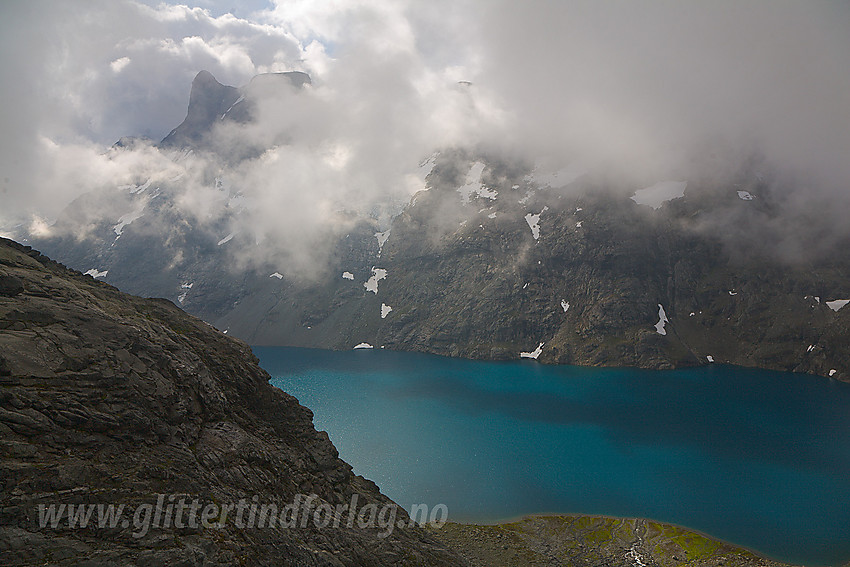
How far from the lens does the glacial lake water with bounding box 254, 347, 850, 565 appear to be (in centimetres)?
5072

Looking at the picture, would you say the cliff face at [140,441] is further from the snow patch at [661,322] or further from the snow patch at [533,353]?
the snow patch at [661,322]

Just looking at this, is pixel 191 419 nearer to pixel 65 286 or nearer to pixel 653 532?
pixel 65 286

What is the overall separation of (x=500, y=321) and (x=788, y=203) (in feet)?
392

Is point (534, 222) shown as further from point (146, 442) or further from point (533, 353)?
point (146, 442)

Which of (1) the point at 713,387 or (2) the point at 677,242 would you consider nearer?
(1) the point at 713,387

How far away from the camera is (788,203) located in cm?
17138

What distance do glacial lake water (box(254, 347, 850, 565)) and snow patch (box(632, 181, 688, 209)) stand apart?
8357 cm

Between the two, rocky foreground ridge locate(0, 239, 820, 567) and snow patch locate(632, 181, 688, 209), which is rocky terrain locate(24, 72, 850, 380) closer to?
snow patch locate(632, 181, 688, 209)

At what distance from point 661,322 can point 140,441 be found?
164623 millimetres

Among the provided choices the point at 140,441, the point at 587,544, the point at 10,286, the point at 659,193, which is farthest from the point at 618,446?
the point at 659,193

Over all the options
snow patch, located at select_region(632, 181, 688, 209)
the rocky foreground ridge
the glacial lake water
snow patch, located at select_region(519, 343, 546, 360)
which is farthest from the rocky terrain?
the rocky foreground ridge

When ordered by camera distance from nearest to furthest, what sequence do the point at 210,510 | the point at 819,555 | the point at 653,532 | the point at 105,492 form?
1. the point at 105,492
2. the point at 210,510
3. the point at 819,555
4. the point at 653,532

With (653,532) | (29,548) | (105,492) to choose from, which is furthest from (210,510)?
(653,532)

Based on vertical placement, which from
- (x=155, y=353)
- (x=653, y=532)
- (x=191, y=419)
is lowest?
(x=653, y=532)
